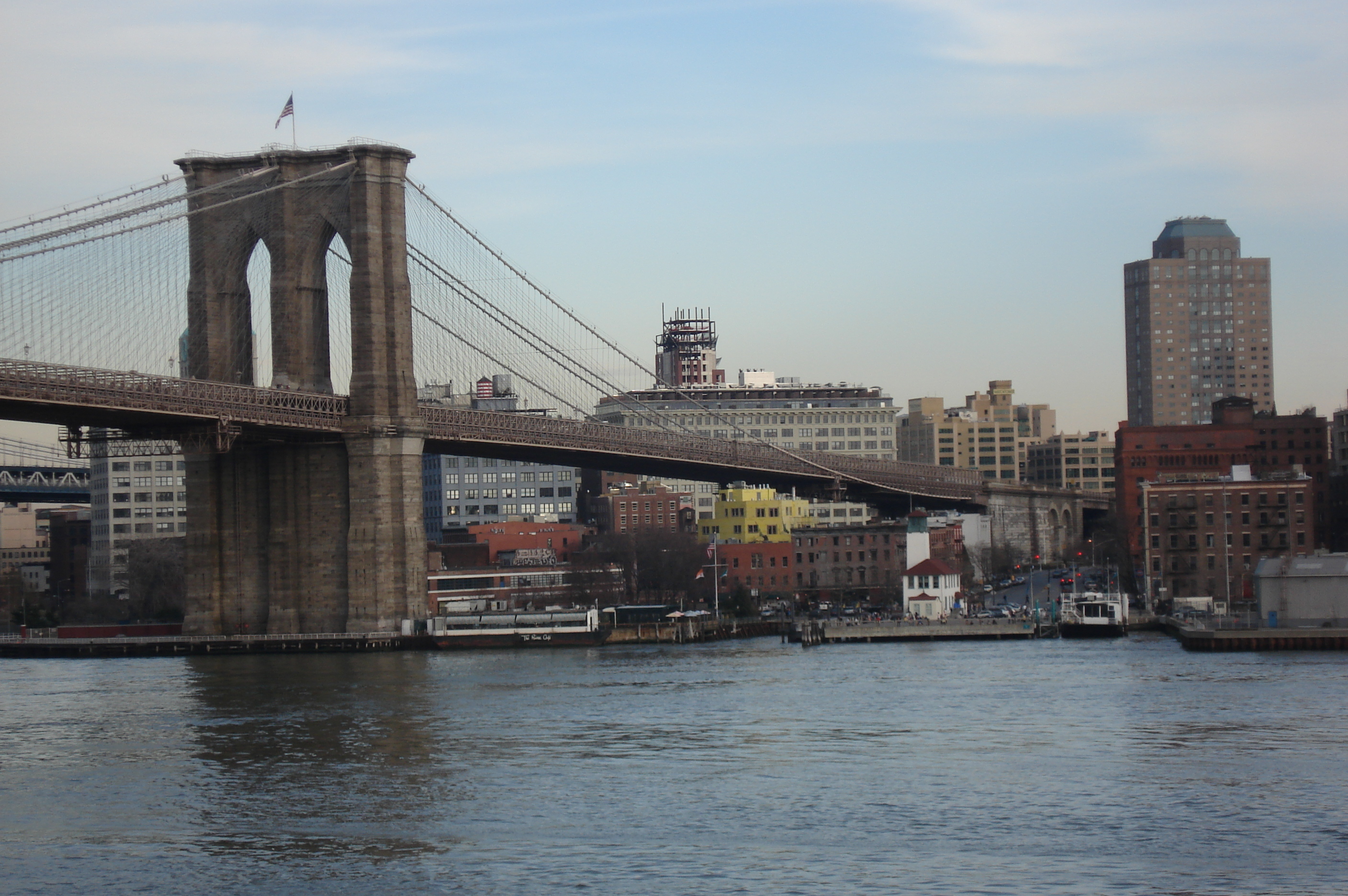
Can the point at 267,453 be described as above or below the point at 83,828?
above

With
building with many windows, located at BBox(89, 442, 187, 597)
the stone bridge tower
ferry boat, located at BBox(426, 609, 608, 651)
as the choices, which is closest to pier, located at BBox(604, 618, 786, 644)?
ferry boat, located at BBox(426, 609, 608, 651)

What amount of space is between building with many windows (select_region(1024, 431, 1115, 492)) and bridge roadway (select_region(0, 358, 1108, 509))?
6775 cm

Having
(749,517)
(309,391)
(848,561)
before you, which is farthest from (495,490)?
(309,391)

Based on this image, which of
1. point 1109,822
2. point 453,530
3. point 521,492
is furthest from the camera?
point 521,492

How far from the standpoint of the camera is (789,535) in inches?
4427

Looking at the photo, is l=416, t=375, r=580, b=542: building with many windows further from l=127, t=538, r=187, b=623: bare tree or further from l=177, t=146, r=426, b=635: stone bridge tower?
l=177, t=146, r=426, b=635: stone bridge tower

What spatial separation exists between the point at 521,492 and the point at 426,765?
10217 centimetres

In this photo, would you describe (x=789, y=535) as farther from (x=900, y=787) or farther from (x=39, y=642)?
(x=900, y=787)

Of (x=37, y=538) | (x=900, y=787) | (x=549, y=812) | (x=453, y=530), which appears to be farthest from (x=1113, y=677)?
(x=37, y=538)

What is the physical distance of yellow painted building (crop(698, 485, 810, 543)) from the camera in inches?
4486

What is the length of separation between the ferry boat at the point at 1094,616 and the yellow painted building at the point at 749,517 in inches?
1417

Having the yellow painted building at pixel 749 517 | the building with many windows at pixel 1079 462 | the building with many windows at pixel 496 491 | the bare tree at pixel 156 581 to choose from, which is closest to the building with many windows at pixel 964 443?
the building with many windows at pixel 1079 462

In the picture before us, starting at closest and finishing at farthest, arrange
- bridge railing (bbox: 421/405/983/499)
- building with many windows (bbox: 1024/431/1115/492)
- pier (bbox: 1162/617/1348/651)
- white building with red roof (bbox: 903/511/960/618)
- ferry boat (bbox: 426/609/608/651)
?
pier (bbox: 1162/617/1348/651)
ferry boat (bbox: 426/609/608/651)
bridge railing (bbox: 421/405/983/499)
white building with red roof (bbox: 903/511/960/618)
building with many windows (bbox: 1024/431/1115/492)

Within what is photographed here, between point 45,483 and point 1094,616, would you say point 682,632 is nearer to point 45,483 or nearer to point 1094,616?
point 1094,616
